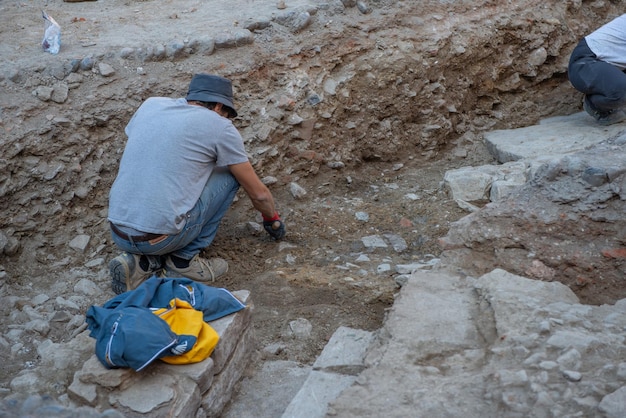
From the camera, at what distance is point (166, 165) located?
3.56 meters

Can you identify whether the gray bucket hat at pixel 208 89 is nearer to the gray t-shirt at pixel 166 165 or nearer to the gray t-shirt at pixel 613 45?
the gray t-shirt at pixel 166 165

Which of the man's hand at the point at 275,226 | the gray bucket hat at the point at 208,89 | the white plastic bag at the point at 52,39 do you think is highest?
the gray bucket hat at the point at 208,89

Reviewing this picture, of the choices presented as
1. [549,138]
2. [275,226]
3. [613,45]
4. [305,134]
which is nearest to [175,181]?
[275,226]

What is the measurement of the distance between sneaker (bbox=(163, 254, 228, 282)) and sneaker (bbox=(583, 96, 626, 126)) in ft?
10.4

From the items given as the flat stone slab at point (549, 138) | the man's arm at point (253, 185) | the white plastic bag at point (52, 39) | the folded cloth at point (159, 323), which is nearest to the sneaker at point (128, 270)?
the man's arm at point (253, 185)

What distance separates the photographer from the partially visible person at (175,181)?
11.7 feet

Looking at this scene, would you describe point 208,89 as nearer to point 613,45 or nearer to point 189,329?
point 189,329

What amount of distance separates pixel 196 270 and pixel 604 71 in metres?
3.30

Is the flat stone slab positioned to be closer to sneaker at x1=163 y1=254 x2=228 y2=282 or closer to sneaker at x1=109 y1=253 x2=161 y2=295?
sneaker at x1=163 y1=254 x2=228 y2=282

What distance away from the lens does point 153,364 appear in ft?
8.70

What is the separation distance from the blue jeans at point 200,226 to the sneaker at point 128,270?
0.05 meters

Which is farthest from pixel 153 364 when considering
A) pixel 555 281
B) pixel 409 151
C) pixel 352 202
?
pixel 409 151

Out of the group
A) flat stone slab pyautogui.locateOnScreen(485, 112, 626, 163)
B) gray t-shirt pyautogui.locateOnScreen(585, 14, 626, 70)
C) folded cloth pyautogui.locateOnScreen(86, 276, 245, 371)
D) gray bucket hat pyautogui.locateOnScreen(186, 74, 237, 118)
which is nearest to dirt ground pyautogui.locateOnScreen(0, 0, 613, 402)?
flat stone slab pyautogui.locateOnScreen(485, 112, 626, 163)

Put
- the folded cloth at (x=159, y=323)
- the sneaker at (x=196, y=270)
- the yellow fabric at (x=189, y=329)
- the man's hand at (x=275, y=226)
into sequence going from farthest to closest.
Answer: the man's hand at (x=275, y=226)
the sneaker at (x=196, y=270)
the yellow fabric at (x=189, y=329)
the folded cloth at (x=159, y=323)
